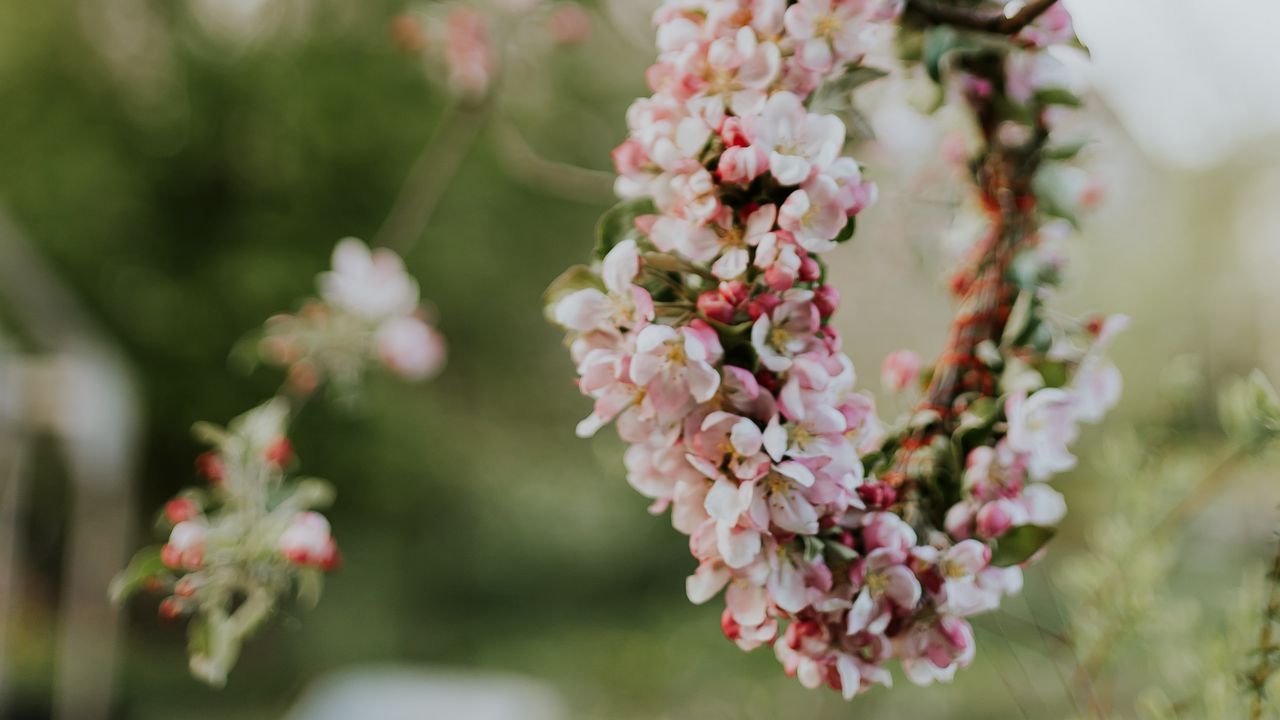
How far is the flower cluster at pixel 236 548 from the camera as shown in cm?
69

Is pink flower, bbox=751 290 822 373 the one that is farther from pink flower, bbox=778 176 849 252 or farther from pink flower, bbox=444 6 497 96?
pink flower, bbox=444 6 497 96

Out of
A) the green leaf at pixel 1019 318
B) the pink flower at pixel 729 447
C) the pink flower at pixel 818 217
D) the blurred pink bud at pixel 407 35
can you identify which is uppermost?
the pink flower at pixel 818 217

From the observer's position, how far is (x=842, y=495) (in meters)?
0.47

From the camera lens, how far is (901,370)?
2.20 feet

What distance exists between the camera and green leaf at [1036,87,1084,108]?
63cm

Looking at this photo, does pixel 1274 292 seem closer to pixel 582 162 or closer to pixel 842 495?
pixel 582 162

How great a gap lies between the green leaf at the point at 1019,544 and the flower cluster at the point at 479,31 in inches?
40.1

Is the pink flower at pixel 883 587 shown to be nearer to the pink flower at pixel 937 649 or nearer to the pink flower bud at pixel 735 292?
the pink flower at pixel 937 649

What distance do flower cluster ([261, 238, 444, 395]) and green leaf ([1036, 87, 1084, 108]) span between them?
697mm

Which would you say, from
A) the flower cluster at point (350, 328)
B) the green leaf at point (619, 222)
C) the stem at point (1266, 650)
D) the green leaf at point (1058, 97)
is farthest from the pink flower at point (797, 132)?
the flower cluster at point (350, 328)

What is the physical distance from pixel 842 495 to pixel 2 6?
6.35 metres

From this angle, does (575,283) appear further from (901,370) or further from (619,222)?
(901,370)

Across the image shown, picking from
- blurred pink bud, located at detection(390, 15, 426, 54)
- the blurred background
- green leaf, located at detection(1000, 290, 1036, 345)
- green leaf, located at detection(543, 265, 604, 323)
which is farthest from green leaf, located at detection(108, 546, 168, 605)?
the blurred background

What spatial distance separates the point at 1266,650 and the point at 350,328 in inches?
36.4
